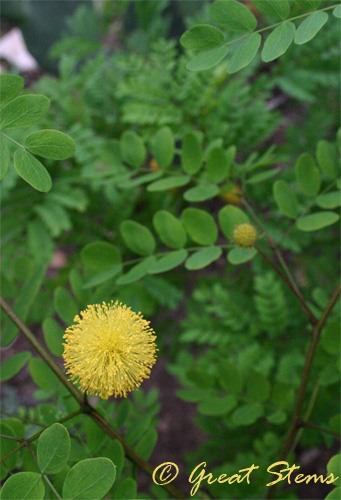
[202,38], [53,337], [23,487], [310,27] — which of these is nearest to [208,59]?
[202,38]

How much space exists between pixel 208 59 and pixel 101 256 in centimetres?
35

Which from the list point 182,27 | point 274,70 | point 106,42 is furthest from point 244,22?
point 106,42

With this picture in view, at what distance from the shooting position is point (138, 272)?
733 mm

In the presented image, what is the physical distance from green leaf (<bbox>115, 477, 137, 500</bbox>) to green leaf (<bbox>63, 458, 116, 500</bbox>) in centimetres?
12

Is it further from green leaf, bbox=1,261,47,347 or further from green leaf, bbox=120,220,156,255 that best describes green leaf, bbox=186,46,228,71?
green leaf, bbox=1,261,47,347

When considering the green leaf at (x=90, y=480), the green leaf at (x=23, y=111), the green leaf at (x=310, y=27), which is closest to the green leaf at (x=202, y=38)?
the green leaf at (x=310, y=27)

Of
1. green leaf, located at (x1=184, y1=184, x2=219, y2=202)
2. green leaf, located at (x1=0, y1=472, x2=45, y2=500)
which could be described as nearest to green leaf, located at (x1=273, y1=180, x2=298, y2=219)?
green leaf, located at (x1=184, y1=184, x2=219, y2=202)

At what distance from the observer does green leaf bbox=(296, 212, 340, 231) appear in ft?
2.48

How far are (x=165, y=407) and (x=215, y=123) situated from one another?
112 centimetres

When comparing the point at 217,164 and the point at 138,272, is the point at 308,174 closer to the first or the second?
the point at 217,164

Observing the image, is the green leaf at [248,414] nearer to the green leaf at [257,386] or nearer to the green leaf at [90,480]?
the green leaf at [257,386]

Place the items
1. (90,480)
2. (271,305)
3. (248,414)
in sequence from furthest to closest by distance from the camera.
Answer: (271,305)
(248,414)
(90,480)

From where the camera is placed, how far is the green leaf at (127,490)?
1.96 ft

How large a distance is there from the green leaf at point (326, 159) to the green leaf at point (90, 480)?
0.60 m
